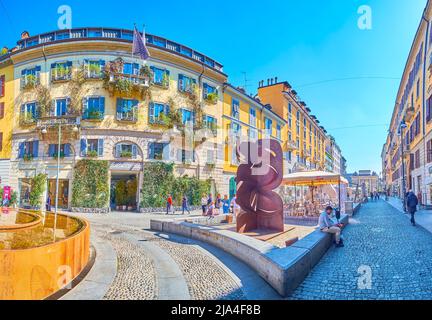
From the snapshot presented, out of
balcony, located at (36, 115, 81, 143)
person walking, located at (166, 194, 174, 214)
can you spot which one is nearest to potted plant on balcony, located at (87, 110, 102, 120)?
balcony, located at (36, 115, 81, 143)

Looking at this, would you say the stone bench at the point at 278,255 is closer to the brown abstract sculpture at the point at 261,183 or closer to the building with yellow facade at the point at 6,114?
the brown abstract sculpture at the point at 261,183

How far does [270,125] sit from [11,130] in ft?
101

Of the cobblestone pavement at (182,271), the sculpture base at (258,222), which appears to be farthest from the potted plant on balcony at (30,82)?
the sculpture base at (258,222)

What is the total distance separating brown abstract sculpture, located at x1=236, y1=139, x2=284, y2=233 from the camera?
1024 cm

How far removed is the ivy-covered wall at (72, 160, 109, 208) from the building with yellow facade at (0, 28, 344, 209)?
69 cm

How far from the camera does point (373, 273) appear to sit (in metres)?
5.53

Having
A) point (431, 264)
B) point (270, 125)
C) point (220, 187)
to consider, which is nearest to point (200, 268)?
point (431, 264)

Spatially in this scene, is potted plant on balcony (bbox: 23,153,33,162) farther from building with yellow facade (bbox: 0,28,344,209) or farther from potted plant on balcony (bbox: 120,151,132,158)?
potted plant on balcony (bbox: 120,151,132,158)

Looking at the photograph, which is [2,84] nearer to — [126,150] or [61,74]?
[61,74]

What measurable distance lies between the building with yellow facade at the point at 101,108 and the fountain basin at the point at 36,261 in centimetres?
1739

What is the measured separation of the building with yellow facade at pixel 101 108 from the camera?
2289cm

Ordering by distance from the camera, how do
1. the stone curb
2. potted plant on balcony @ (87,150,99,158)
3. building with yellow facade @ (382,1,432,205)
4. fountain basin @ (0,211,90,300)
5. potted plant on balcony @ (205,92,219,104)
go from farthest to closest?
potted plant on balcony @ (205,92,219,104)
potted plant on balcony @ (87,150,99,158)
building with yellow facade @ (382,1,432,205)
the stone curb
fountain basin @ (0,211,90,300)

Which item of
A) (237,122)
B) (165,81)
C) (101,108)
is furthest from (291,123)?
(101,108)
